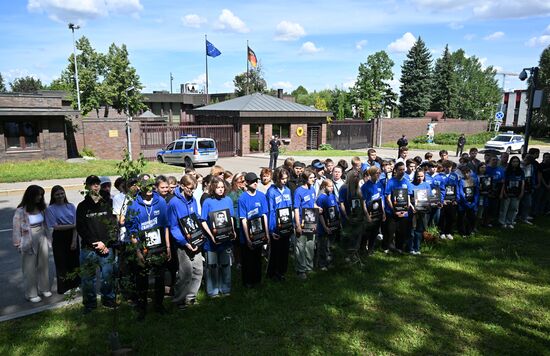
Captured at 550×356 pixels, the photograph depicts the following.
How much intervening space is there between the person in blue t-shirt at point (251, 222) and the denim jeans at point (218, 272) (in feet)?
1.15

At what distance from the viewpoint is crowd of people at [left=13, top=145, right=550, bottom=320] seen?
217 inches

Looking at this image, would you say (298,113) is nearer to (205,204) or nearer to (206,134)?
(206,134)

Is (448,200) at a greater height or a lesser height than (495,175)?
lesser

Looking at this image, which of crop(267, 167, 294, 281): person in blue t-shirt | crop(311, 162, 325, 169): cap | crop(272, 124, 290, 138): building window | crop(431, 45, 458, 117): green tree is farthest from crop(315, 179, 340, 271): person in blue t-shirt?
crop(431, 45, 458, 117): green tree

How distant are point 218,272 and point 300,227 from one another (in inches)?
59.2

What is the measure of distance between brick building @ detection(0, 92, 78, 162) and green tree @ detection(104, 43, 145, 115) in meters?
28.7

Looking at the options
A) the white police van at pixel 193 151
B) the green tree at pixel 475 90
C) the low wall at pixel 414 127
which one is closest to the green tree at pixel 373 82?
the low wall at pixel 414 127

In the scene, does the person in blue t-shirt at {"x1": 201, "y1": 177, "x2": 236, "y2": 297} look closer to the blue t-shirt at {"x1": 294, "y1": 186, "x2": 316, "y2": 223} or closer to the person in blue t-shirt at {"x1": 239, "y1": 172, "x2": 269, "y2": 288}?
the person in blue t-shirt at {"x1": 239, "y1": 172, "x2": 269, "y2": 288}

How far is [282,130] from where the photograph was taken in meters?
32.4

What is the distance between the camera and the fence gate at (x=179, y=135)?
27.6 metres

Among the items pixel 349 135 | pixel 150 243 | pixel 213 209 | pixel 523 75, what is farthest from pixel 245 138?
pixel 150 243

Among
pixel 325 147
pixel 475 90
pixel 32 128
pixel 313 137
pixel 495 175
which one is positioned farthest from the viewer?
pixel 475 90

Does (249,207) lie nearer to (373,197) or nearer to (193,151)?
(373,197)

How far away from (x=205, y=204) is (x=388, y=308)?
309cm
